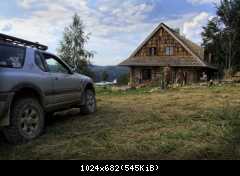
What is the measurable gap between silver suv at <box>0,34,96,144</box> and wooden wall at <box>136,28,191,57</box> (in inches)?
1059

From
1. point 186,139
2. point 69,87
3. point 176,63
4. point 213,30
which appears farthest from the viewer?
point 213,30

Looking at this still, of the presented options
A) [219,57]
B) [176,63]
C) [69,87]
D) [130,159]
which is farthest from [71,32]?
[130,159]

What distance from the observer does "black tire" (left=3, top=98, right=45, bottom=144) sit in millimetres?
4695

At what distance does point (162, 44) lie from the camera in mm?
33188

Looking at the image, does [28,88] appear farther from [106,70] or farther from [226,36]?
[106,70]

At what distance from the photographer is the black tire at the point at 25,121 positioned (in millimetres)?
4695

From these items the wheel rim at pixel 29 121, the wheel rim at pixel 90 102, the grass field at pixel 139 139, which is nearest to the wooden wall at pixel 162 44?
the wheel rim at pixel 90 102

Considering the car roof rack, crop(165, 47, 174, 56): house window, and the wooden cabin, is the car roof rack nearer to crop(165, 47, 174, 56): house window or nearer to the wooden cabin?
the wooden cabin

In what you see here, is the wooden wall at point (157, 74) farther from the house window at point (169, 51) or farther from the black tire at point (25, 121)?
the black tire at point (25, 121)

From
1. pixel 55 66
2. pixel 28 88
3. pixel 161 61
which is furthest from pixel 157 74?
pixel 28 88

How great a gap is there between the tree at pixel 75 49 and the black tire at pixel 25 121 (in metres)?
35.9

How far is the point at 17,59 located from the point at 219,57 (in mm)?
36193
